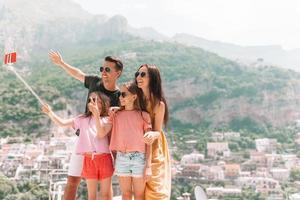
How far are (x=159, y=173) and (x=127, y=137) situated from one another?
0.24 metres

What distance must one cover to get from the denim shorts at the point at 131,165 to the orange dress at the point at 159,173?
0.07 meters

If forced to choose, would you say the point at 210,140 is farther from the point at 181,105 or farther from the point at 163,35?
the point at 163,35

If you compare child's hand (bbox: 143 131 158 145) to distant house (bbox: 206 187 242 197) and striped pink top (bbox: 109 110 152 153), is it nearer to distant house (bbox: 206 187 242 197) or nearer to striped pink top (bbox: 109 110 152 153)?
striped pink top (bbox: 109 110 152 153)

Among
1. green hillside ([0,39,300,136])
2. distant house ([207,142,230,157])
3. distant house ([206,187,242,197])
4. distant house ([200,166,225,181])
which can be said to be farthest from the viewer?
green hillside ([0,39,300,136])

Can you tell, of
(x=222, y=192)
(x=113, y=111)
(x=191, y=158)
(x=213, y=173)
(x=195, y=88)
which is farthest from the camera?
(x=195, y=88)

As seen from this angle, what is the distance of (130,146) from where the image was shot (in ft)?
6.39

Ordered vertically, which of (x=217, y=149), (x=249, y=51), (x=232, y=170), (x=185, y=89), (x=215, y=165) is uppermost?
(x=249, y=51)

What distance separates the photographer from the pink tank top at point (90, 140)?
206 centimetres

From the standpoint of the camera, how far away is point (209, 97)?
194 ft

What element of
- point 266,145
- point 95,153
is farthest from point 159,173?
point 266,145

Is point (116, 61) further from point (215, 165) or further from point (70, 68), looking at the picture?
point (215, 165)

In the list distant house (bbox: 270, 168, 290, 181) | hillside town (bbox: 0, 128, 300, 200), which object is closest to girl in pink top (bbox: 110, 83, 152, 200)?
hillside town (bbox: 0, 128, 300, 200)

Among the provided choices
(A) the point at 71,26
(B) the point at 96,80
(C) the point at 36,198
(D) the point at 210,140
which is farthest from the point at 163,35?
(B) the point at 96,80

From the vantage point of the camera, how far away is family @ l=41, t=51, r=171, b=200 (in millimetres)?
1951
